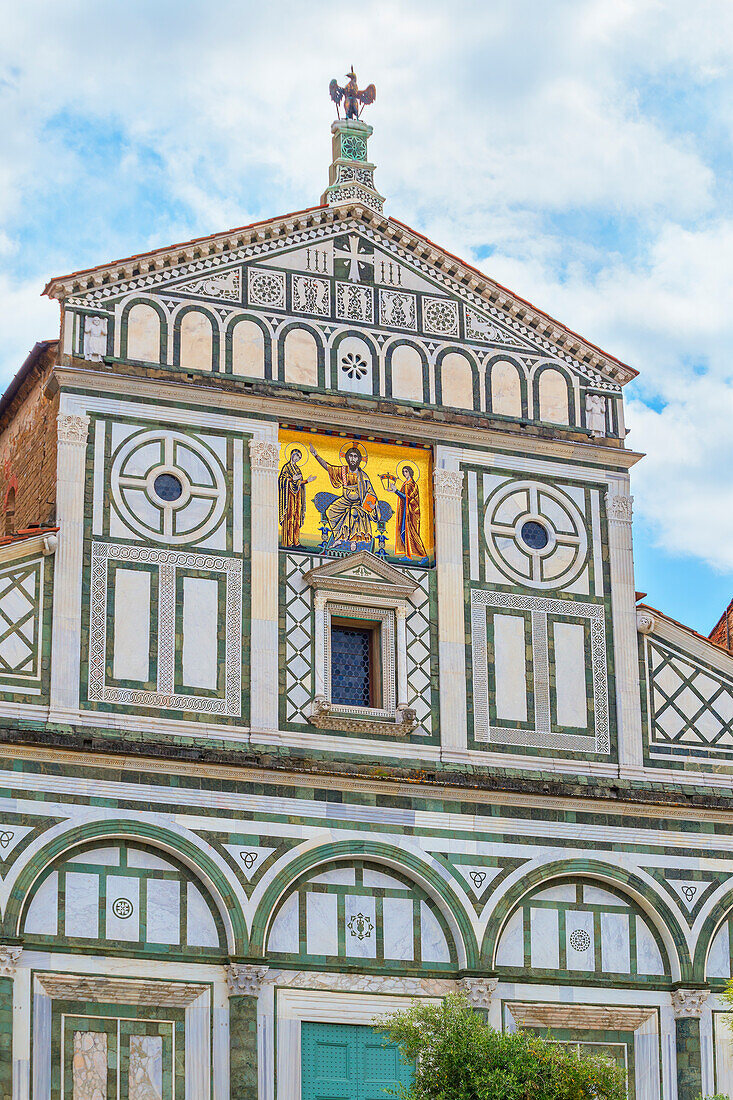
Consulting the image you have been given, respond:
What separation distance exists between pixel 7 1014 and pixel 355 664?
588cm

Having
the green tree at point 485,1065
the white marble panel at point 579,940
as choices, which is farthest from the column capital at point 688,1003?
the green tree at point 485,1065

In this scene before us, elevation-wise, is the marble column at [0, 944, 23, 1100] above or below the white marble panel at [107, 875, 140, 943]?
below

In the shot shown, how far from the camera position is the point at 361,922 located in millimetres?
25203

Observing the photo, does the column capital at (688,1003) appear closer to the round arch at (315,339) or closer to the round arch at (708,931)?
the round arch at (708,931)

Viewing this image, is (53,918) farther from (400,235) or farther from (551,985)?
(400,235)

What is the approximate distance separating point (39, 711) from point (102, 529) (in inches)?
90.9

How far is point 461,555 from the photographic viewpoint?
27062 mm

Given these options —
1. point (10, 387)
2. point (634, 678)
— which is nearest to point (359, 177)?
point (10, 387)

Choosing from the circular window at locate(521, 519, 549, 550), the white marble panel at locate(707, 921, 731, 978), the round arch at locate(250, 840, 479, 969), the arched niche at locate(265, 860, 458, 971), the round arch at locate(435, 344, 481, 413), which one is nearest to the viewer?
the arched niche at locate(265, 860, 458, 971)

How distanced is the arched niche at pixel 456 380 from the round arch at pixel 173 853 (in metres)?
6.60

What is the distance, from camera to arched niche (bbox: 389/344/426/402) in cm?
2761

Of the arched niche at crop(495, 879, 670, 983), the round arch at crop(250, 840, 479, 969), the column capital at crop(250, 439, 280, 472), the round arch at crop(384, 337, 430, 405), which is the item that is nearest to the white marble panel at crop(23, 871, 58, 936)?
the round arch at crop(250, 840, 479, 969)

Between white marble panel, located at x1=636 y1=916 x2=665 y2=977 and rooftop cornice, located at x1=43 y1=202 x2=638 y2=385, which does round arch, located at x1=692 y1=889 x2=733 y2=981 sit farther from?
rooftop cornice, located at x1=43 y1=202 x2=638 y2=385

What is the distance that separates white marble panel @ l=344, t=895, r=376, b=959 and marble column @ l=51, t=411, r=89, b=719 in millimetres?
3803
